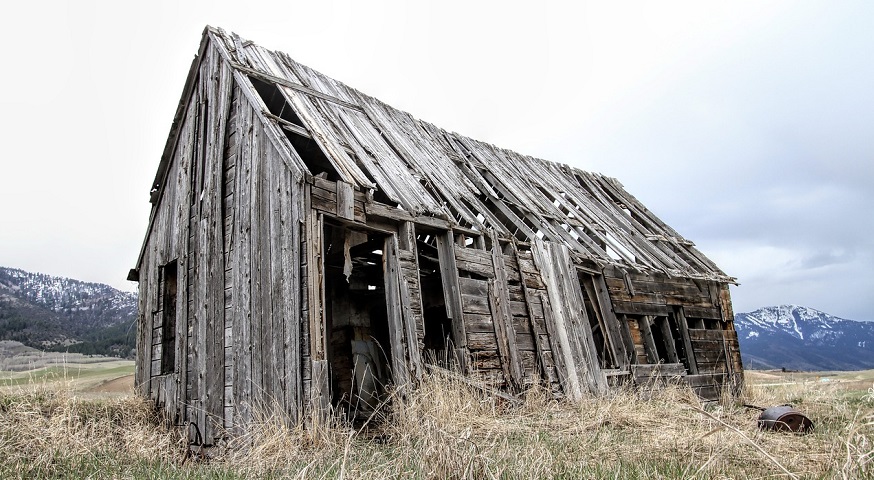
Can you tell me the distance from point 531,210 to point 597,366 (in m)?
3.16

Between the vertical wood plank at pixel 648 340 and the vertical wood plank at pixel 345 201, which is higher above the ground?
the vertical wood plank at pixel 345 201

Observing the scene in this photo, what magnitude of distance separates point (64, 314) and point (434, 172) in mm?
100864

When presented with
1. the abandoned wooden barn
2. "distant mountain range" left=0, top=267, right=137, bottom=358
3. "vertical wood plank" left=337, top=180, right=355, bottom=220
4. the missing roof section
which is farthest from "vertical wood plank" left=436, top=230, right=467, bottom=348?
"distant mountain range" left=0, top=267, right=137, bottom=358

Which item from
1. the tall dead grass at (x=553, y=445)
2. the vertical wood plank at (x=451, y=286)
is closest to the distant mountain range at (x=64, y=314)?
the vertical wood plank at (x=451, y=286)

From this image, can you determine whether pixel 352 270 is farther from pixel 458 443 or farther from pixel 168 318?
pixel 458 443

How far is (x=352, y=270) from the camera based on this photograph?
10430mm

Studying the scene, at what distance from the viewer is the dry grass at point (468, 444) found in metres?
3.45

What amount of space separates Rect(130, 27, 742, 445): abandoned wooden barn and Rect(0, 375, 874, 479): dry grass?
0.67 m

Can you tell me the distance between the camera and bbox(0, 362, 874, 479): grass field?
136 inches

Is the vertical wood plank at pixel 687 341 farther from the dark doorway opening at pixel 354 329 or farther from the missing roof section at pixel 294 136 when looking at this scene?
the missing roof section at pixel 294 136

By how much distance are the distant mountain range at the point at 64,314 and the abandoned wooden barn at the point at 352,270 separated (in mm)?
59150

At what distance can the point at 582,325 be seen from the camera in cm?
974

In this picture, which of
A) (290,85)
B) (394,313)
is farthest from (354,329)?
(290,85)

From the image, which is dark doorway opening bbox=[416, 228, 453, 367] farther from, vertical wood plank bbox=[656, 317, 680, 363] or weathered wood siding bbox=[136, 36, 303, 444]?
vertical wood plank bbox=[656, 317, 680, 363]
